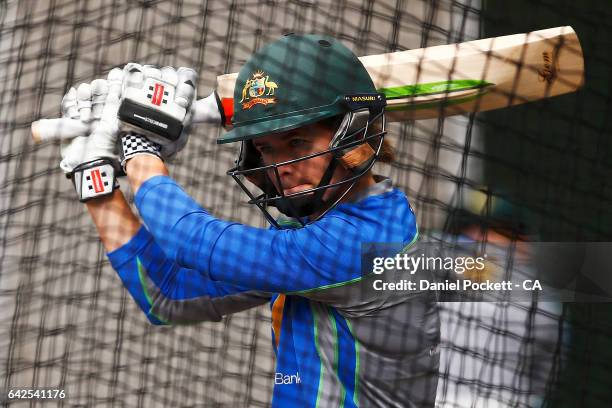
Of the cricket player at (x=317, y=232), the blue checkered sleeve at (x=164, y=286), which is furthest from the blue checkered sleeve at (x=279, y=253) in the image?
the blue checkered sleeve at (x=164, y=286)

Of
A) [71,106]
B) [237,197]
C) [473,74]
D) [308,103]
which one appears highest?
[237,197]

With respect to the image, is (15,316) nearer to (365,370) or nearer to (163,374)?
(163,374)

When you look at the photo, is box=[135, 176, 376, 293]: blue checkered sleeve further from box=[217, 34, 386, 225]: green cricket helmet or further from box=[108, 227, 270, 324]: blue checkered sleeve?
box=[108, 227, 270, 324]: blue checkered sleeve

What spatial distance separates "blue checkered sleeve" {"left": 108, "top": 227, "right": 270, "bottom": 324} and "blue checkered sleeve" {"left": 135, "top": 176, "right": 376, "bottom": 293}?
1.14ft

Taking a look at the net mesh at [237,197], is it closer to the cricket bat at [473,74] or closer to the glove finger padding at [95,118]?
the cricket bat at [473,74]

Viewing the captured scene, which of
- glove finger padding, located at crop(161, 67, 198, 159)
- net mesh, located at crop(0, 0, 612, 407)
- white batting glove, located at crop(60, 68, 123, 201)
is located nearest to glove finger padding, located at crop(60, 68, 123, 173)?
white batting glove, located at crop(60, 68, 123, 201)

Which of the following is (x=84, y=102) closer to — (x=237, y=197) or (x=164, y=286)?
(x=164, y=286)

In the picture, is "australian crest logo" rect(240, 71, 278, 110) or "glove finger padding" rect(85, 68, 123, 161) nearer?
"australian crest logo" rect(240, 71, 278, 110)

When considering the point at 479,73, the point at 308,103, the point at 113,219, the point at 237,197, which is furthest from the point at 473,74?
the point at 237,197

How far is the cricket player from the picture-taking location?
5.24ft

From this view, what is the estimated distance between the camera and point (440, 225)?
343 cm

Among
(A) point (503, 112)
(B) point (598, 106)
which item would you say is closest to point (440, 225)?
(A) point (503, 112)

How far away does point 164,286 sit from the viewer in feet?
6.57

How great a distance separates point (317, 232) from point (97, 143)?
2.03 ft
